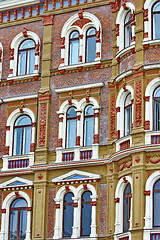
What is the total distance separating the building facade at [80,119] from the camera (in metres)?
32.5

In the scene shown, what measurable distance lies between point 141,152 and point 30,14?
12380mm

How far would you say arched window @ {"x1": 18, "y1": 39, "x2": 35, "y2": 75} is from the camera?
1528 inches

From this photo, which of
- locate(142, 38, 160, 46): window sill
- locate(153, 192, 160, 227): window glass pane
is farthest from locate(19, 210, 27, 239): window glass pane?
locate(142, 38, 160, 46): window sill

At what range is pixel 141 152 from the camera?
31766 mm

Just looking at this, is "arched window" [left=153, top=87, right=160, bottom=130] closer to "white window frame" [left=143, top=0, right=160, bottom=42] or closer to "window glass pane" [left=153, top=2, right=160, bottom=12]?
"white window frame" [left=143, top=0, right=160, bottom=42]

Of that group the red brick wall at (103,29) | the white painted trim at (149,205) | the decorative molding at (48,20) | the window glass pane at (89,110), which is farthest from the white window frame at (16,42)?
the white painted trim at (149,205)

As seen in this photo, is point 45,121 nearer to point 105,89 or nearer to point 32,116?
point 32,116

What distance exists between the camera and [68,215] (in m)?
34.9

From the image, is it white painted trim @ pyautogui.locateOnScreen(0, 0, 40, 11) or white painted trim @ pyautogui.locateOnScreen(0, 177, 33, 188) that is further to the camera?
white painted trim @ pyautogui.locateOnScreen(0, 0, 40, 11)

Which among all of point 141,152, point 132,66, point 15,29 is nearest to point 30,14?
point 15,29

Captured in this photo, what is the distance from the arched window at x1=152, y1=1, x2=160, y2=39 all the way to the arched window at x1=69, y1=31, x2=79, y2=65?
17.4 ft

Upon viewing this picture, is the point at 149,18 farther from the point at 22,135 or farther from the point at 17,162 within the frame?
the point at 17,162

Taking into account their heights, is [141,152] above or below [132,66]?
below

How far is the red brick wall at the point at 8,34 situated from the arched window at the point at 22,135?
10.1 ft
